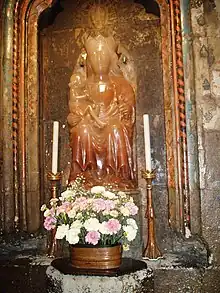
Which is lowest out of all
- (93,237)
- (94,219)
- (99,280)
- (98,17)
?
(99,280)

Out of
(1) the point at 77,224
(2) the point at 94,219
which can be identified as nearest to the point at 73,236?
(1) the point at 77,224

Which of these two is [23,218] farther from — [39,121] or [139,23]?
[139,23]

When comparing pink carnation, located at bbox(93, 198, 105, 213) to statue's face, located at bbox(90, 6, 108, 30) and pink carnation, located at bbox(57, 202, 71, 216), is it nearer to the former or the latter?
pink carnation, located at bbox(57, 202, 71, 216)

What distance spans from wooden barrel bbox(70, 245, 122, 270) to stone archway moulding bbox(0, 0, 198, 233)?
1296 mm

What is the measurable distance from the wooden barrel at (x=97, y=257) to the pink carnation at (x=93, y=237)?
7 centimetres

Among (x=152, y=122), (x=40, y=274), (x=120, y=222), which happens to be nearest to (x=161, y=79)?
(x=152, y=122)

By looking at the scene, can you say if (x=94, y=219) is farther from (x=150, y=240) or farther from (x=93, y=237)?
(x=150, y=240)

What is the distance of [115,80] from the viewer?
4871mm

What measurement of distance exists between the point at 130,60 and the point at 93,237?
102 inches

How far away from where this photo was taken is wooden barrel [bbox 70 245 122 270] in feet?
10.3

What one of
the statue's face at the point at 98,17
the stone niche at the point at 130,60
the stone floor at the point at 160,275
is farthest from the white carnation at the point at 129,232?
the statue's face at the point at 98,17

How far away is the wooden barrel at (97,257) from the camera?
10.3ft

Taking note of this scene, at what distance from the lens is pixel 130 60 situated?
5.09m

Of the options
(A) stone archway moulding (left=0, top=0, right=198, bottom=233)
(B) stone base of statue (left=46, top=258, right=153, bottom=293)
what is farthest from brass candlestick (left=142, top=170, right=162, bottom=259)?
(B) stone base of statue (left=46, top=258, right=153, bottom=293)
